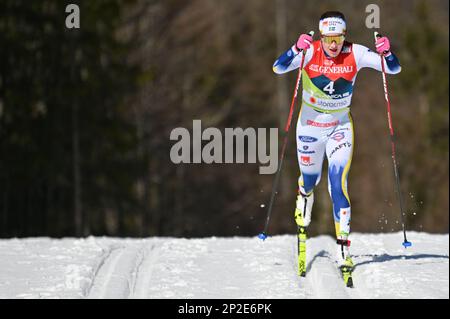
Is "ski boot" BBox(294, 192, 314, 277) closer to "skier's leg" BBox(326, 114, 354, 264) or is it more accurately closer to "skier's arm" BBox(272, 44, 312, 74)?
"skier's leg" BBox(326, 114, 354, 264)

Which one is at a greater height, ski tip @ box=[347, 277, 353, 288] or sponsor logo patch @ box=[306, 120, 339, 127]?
sponsor logo patch @ box=[306, 120, 339, 127]

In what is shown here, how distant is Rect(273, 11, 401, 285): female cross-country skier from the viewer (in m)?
7.84

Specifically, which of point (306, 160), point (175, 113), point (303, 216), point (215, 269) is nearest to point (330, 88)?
point (306, 160)

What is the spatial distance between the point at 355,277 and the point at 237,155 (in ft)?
95.3

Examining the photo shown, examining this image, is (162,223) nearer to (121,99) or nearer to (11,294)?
(121,99)

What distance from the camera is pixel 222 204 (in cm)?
3466

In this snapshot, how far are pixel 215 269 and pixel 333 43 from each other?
250 centimetres

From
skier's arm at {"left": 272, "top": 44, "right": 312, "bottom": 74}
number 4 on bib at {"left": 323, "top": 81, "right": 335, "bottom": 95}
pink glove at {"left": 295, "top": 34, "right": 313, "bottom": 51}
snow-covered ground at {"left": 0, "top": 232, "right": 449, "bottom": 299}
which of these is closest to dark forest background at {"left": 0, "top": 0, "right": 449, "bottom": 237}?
snow-covered ground at {"left": 0, "top": 232, "right": 449, "bottom": 299}

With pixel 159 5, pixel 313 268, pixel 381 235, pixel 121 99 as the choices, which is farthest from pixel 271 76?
pixel 313 268

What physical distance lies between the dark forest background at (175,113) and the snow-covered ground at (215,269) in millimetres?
7871

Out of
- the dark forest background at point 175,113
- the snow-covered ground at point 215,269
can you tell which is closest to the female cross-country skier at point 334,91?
the snow-covered ground at point 215,269

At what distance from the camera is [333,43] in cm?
780

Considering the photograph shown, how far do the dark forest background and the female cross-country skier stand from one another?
9.47 m

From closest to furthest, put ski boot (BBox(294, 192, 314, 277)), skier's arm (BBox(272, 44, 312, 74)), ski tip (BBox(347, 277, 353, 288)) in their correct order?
1. ski tip (BBox(347, 277, 353, 288))
2. skier's arm (BBox(272, 44, 312, 74))
3. ski boot (BBox(294, 192, 314, 277))
